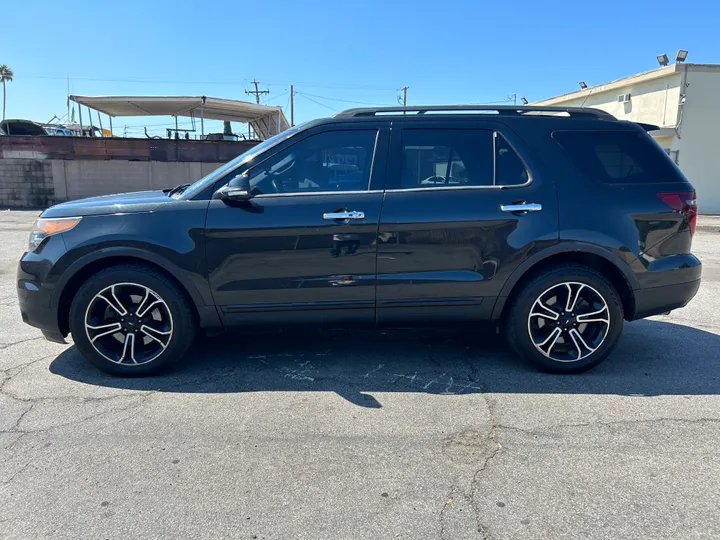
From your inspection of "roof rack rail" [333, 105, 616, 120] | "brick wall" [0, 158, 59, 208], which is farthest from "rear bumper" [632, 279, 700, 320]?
"brick wall" [0, 158, 59, 208]

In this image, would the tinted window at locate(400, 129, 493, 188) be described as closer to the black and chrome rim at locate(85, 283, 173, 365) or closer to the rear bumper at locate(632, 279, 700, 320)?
the rear bumper at locate(632, 279, 700, 320)

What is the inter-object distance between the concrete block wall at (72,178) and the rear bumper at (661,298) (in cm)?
1937

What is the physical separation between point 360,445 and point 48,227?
9.27ft

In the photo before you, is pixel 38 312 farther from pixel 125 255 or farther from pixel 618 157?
pixel 618 157

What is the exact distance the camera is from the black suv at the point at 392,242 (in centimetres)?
375

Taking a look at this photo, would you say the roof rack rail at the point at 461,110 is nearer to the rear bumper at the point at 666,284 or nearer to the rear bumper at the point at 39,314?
the rear bumper at the point at 666,284

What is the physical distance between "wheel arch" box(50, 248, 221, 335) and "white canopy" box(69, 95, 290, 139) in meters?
17.9

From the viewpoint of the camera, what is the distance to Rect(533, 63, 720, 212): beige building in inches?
772

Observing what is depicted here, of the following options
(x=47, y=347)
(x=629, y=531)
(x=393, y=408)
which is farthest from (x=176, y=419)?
(x=629, y=531)

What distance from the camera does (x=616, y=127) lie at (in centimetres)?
405

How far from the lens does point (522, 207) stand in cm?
382

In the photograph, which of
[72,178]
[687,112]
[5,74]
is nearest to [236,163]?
[72,178]

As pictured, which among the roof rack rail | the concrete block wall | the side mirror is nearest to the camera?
the side mirror

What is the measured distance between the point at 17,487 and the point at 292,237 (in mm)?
2153
